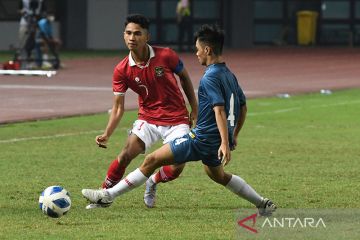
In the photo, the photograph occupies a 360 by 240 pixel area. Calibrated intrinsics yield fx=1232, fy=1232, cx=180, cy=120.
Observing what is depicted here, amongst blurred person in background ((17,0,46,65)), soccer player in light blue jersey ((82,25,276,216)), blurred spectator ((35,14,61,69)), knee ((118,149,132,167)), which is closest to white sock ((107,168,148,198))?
soccer player in light blue jersey ((82,25,276,216))

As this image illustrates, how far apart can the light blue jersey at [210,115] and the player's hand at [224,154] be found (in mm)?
379

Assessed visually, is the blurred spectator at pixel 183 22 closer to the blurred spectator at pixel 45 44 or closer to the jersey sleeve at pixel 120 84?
the blurred spectator at pixel 45 44

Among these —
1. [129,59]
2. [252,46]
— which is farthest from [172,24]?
[129,59]

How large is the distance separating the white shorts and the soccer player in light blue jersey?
0.74 metres

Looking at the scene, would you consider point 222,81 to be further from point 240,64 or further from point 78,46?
point 78,46

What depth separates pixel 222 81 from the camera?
1073cm

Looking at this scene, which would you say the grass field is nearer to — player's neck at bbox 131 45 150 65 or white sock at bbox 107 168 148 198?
white sock at bbox 107 168 148 198

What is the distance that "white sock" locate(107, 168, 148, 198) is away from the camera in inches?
446

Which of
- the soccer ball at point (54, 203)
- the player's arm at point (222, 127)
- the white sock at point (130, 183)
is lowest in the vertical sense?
the soccer ball at point (54, 203)

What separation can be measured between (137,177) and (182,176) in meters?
3.23

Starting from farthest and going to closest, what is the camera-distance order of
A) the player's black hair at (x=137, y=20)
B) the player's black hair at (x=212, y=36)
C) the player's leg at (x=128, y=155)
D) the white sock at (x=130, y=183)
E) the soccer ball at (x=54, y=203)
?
the player's leg at (x=128, y=155) → the player's black hair at (x=137, y=20) → the white sock at (x=130, y=183) → the soccer ball at (x=54, y=203) → the player's black hair at (x=212, y=36)

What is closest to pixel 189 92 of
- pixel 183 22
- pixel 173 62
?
pixel 173 62

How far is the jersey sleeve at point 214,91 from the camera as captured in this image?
34.8 feet

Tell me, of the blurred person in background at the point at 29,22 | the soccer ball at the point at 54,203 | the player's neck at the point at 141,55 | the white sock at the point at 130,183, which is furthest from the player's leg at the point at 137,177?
the blurred person in background at the point at 29,22
